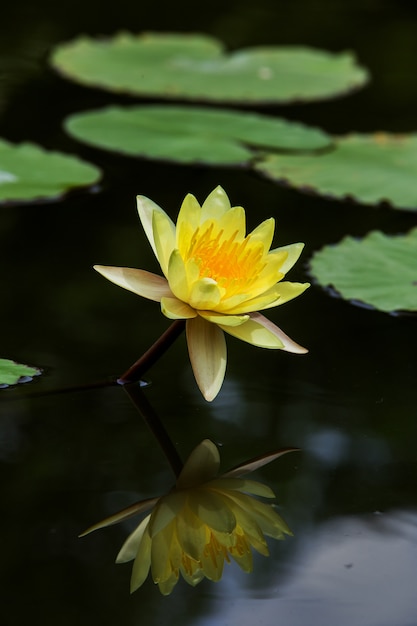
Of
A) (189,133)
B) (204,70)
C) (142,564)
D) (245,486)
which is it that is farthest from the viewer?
(204,70)

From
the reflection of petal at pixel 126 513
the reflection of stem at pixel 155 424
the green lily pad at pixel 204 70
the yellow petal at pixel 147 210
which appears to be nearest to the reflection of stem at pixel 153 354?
the reflection of stem at pixel 155 424

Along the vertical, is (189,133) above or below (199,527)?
above

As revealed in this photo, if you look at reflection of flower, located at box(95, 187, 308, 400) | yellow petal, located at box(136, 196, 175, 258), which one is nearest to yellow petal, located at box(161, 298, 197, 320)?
reflection of flower, located at box(95, 187, 308, 400)

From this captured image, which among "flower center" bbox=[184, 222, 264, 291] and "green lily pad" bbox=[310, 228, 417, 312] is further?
"green lily pad" bbox=[310, 228, 417, 312]

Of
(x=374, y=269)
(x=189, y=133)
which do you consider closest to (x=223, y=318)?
(x=374, y=269)

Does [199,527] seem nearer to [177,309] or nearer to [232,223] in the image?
[177,309]

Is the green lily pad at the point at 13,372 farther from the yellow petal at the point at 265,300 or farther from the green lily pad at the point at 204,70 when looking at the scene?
the green lily pad at the point at 204,70

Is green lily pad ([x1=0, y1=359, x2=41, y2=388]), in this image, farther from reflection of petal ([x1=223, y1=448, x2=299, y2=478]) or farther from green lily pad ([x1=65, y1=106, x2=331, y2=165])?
green lily pad ([x1=65, y1=106, x2=331, y2=165])

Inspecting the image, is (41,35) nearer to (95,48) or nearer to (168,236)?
(95,48)
